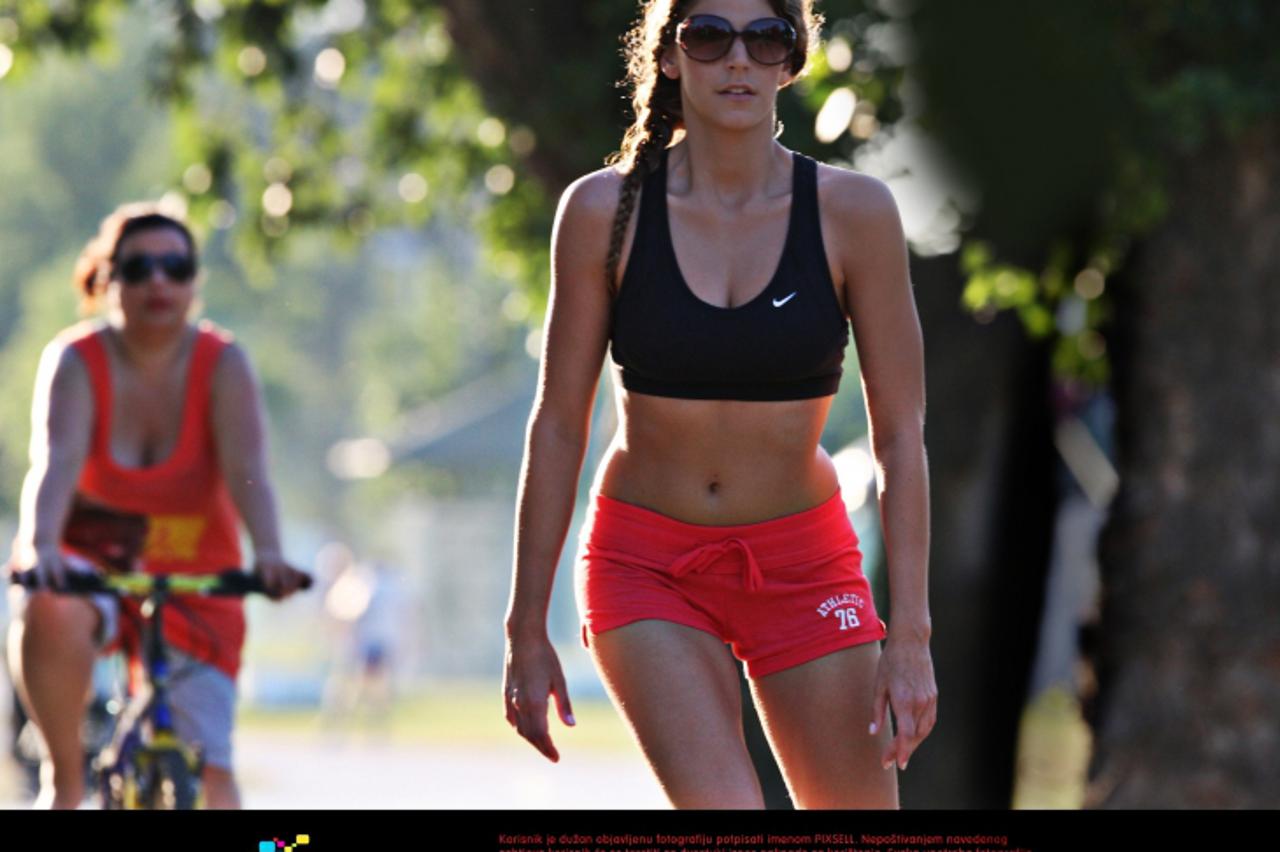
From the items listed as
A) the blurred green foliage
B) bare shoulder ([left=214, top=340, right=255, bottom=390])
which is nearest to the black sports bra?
bare shoulder ([left=214, top=340, right=255, bottom=390])

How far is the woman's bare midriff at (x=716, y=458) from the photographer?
4543 millimetres

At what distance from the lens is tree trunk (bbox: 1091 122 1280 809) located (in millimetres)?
11469

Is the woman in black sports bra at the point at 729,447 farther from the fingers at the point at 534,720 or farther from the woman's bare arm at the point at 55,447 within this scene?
the woman's bare arm at the point at 55,447

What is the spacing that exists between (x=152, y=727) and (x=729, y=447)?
105 inches

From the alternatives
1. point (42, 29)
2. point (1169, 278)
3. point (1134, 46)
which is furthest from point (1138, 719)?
point (42, 29)

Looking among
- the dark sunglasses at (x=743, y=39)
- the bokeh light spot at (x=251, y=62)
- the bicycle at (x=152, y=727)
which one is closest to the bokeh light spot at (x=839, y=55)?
the bicycle at (x=152, y=727)

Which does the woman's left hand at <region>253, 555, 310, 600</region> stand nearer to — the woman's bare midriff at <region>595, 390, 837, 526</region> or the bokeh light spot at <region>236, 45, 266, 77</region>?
the woman's bare midriff at <region>595, 390, 837, 526</region>

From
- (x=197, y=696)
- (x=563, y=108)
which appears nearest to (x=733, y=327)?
(x=197, y=696)

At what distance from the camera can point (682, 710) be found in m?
4.46

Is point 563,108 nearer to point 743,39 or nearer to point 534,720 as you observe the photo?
point 743,39

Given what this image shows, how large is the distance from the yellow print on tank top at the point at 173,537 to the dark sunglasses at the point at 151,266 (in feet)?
2.17

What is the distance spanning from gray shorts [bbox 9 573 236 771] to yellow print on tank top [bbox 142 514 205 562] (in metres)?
0.19

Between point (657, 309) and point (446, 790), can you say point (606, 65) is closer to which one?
point (657, 309)

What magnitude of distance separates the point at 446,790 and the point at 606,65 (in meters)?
8.42
